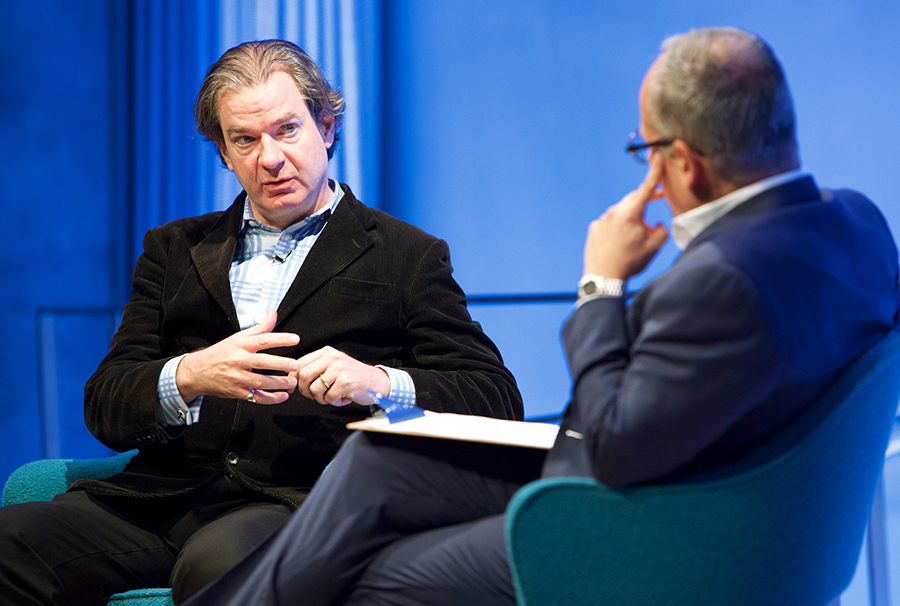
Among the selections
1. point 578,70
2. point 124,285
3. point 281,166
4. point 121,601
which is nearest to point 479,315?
point 578,70

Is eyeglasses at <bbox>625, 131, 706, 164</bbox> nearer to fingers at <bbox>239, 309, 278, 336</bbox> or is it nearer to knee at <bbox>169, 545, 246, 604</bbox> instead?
fingers at <bbox>239, 309, 278, 336</bbox>

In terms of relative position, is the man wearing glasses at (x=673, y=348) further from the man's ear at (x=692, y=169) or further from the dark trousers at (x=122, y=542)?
the dark trousers at (x=122, y=542)

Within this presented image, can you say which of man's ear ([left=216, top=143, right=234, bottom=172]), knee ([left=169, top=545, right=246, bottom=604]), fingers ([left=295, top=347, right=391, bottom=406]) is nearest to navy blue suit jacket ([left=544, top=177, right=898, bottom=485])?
fingers ([left=295, top=347, right=391, bottom=406])

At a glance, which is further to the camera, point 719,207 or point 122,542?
point 122,542

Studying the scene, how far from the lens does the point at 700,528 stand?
2.88 feet

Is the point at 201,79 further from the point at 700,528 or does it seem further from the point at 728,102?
the point at 700,528

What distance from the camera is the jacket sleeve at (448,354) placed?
152 centimetres

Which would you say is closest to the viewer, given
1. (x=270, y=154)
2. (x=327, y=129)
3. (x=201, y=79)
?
(x=270, y=154)

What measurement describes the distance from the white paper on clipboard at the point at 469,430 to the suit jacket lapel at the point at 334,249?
51 centimetres

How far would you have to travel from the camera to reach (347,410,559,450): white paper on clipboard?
1.04 metres

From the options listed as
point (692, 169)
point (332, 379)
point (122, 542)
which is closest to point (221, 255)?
point (332, 379)

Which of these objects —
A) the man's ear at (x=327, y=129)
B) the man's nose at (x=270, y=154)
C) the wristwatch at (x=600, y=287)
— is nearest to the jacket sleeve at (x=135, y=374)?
the man's nose at (x=270, y=154)

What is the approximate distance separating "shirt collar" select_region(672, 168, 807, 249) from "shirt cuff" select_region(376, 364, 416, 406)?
648mm

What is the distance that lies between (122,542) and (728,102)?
48.6 inches
